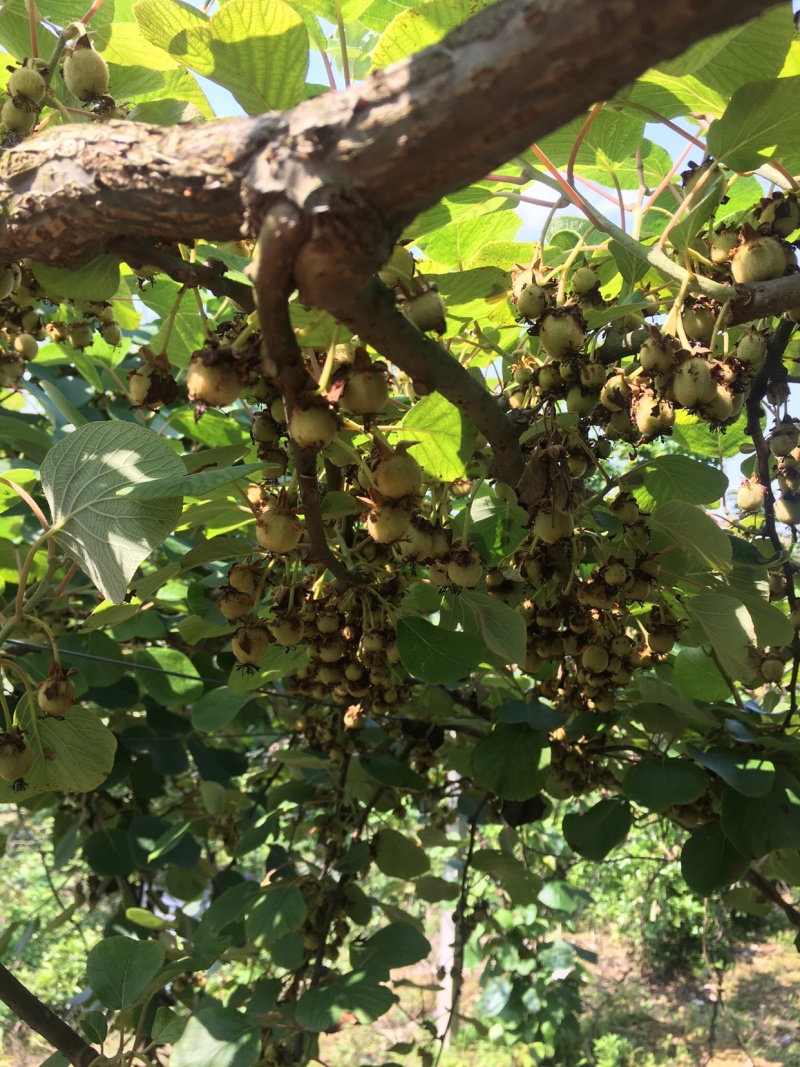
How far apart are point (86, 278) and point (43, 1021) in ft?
4.16

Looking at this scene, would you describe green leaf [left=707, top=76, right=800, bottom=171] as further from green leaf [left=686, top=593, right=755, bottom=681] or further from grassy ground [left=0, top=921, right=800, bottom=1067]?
grassy ground [left=0, top=921, right=800, bottom=1067]

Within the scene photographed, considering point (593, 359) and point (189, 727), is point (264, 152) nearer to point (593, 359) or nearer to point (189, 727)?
point (593, 359)

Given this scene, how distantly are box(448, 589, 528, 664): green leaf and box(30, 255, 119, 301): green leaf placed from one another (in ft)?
Answer: 2.47

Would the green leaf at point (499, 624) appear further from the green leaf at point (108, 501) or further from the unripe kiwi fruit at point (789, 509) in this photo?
the unripe kiwi fruit at point (789, 509)

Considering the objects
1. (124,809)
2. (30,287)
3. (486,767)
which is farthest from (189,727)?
(30,287)

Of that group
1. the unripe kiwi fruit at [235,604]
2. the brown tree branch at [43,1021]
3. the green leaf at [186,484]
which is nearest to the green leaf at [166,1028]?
the brown tree branch at [43,1021]

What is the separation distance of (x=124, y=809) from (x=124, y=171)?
9.51 ft

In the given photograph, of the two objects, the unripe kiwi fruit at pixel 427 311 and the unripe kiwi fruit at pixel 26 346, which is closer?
the unripe kiwi fruit at pixel 427 311

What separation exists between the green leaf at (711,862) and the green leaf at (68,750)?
1.37 metres

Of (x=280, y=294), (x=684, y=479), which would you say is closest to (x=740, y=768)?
(x=684, y=479)

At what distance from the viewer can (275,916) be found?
78.0 inches

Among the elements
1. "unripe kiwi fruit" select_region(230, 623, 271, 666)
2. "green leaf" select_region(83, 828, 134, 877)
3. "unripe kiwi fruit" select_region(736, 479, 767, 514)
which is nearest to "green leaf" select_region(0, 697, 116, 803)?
"unripe kiwi fruit" select_region(230, 623, 271, 666)

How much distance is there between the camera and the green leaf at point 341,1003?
1.84 meters

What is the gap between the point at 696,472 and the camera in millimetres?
1521
